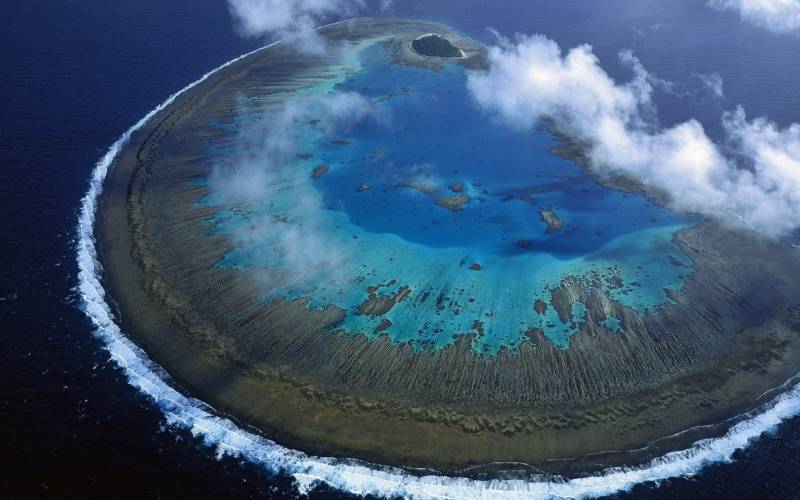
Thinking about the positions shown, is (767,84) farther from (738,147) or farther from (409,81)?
(409,81)

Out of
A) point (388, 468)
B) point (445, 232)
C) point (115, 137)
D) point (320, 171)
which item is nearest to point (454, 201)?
point (445, 232)

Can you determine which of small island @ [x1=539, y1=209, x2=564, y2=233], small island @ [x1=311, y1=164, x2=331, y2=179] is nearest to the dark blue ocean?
small island @ [x1=311, y1=164, x2=331, y2=179]

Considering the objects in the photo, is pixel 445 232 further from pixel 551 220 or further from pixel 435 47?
pixel 435 47

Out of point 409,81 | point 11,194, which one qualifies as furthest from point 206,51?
point 11,194

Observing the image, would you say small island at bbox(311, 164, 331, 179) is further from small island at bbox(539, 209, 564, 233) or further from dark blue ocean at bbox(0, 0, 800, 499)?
small island at bbox(539, 209, 564, 233)

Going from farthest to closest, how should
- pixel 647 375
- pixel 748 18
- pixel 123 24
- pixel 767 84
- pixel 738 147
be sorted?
pixel 748 18, pixel 123 24, pixel 767 84, pixel 738 147, pixel 647 375

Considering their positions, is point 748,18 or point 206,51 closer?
point 206,51
